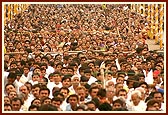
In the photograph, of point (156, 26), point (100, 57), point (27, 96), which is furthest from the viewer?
point (156, 26)

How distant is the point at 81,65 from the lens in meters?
13.9

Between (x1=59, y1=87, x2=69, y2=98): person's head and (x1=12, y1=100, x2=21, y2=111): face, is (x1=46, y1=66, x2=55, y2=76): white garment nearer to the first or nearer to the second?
(x1=59, y1=87, x2=69, y2=98): person's head

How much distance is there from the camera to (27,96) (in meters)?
11.6

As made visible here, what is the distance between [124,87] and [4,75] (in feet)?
7.72

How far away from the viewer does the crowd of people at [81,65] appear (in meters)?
11.2

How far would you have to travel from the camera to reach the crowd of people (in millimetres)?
11234

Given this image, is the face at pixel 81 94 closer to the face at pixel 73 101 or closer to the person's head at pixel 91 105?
the face at pixel 73 101

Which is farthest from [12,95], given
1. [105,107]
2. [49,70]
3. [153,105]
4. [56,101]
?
[153,105]

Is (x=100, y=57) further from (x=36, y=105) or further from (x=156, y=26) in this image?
(x=156, y=26)

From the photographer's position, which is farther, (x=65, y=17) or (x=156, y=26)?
(x=65, y=17)

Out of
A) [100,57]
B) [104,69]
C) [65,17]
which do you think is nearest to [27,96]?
[104,69]

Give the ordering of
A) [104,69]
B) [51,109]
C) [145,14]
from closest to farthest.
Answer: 1. [51,109]
2. [104,69]
3. [145,14]

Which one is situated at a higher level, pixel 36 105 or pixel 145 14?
pixel 145 14

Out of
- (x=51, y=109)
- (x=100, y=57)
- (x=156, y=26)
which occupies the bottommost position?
(x=51, y=109)
